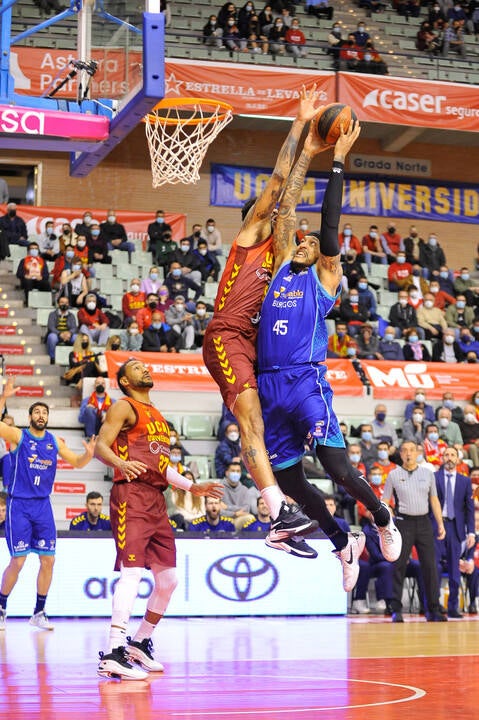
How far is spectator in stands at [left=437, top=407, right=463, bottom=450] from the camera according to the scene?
60.7ft

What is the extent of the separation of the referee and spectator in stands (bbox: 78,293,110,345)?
704cm

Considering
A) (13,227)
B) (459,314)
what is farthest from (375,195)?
(13,227)

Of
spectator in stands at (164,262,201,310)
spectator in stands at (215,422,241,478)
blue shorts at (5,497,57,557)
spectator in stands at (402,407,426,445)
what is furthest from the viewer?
spectator in stands at (164,262,201,310)

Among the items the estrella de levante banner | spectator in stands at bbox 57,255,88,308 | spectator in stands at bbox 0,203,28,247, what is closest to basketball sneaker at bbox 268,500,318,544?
spectator in stands at bbox 57,255,88,308

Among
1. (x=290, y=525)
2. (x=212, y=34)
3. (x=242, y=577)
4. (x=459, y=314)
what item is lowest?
(x=242, y=577)

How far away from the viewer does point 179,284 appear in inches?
814

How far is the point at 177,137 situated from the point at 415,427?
7.70 metres

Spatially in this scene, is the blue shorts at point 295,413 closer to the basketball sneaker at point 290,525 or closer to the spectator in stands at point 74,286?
the basketball sneaker at point 290,525

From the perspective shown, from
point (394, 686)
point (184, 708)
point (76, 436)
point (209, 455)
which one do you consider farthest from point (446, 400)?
point (184, 708)

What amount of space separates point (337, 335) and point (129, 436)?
12435 mm

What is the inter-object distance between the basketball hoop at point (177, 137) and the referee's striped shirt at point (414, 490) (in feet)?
14.9

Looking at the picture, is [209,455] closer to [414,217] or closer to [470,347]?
[470,347]

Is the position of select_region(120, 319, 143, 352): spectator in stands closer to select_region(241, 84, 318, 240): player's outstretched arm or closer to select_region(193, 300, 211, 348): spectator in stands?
select_region(193, 300, 211, 348): spectator in stands

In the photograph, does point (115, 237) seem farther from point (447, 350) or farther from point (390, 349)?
point (447, 350)
